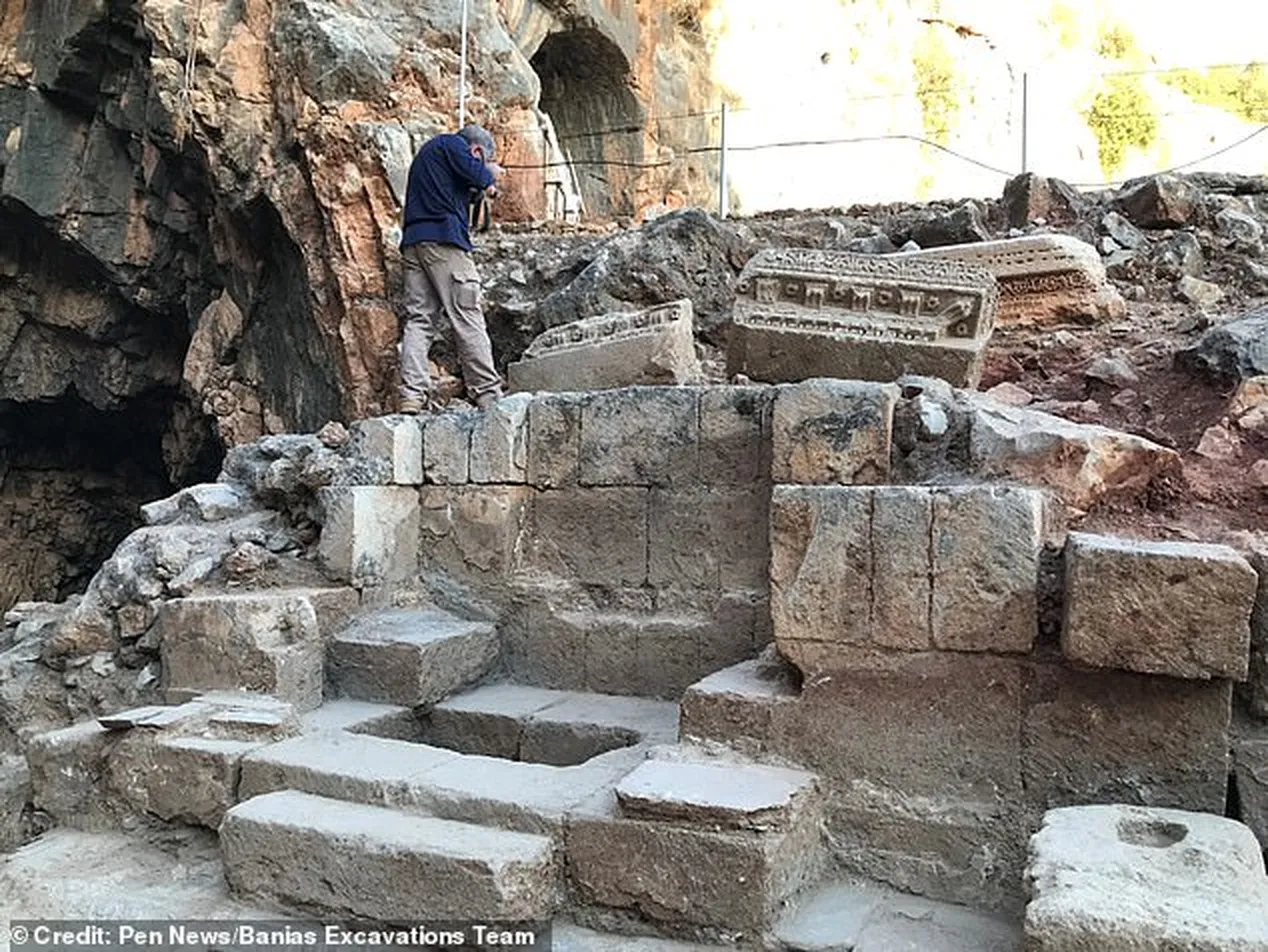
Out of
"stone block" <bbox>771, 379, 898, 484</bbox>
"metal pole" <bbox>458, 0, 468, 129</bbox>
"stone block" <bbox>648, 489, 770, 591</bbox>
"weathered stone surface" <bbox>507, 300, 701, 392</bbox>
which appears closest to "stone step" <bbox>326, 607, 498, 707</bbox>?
"stone block" <bbox>648, 489, 770, 591</bbox>

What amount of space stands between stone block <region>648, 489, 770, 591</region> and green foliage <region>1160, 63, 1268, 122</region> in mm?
29636

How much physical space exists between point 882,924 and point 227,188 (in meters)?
12.7

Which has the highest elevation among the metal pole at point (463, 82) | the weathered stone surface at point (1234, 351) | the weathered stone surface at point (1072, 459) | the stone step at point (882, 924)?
the metal pole at point (463, 82)

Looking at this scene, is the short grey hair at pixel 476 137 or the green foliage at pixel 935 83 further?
A: the green foliage at pixel 935 83

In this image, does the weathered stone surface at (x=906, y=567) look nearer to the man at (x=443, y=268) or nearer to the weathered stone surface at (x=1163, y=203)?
the man at (x=443, y=268)

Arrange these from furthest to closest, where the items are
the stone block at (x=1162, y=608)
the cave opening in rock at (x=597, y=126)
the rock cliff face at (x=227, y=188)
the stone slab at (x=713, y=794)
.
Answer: the cave opening in rock at (x=597, y=126), the rock cliff face at (x=227, y=188), the stone slab at (x=713, y=794), the stone block at (x=1162, y=608)

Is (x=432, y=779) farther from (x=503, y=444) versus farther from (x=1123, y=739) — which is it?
(x=1123, y=739)

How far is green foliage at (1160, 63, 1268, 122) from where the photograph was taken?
91.8 feet

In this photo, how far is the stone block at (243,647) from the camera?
13.9ft

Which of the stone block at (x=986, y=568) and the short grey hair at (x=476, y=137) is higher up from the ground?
the short grey hair at (x=476, y=137)

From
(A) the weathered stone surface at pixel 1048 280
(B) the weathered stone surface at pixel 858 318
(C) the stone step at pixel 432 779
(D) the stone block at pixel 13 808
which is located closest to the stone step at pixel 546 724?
(C) the stone step at pixel 432 779

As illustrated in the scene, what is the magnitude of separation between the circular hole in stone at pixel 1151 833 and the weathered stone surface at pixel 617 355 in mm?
3096

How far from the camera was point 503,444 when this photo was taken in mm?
4934

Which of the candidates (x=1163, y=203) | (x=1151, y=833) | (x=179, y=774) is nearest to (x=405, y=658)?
(x=179, y=774)
